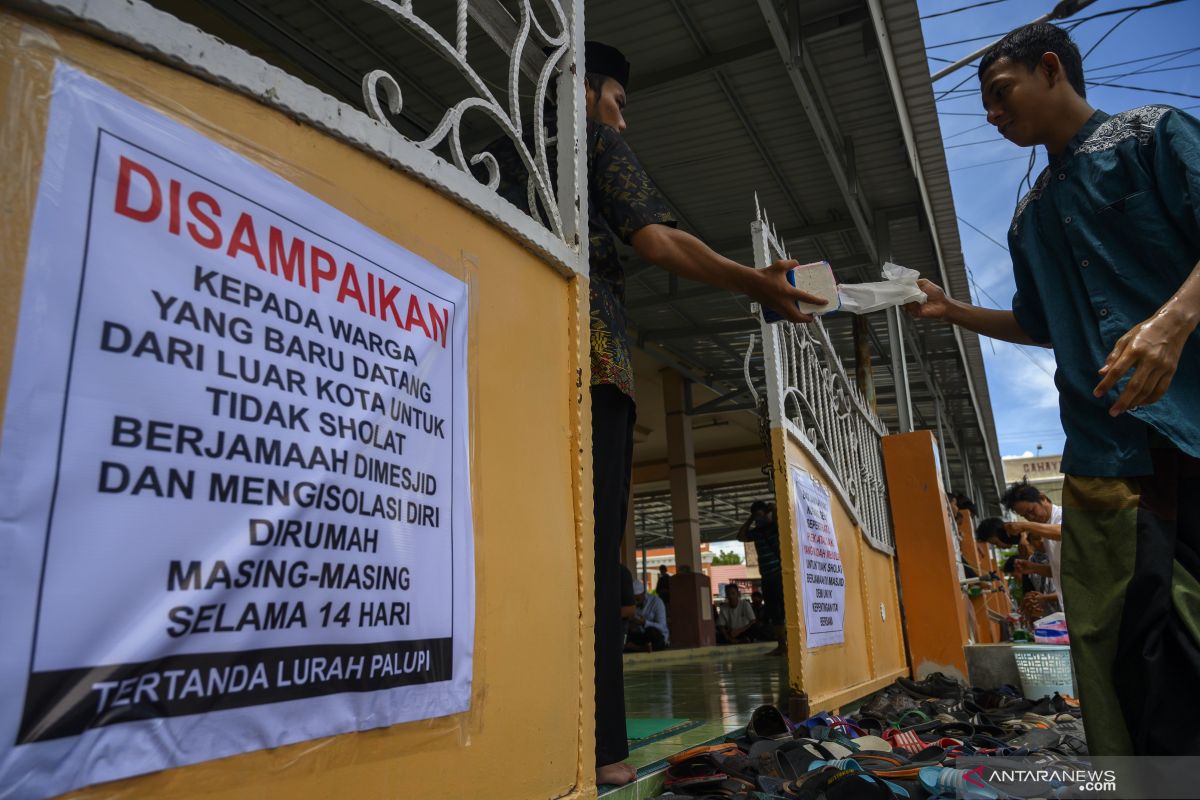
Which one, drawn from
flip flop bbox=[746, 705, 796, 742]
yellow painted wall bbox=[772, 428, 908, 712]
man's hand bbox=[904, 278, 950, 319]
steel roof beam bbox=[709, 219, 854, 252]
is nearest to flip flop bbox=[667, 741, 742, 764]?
flip flop bbox=[746, 705, 796, 742]

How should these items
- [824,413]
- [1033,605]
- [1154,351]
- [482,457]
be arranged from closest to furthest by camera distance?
[1154,351], [482,457], [824,413], [1033,605]

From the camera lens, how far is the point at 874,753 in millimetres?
2561

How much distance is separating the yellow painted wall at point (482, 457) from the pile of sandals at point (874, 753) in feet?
A: 2.09

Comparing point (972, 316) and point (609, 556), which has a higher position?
point (972, 316)

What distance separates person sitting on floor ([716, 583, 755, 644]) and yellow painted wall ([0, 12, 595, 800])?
552 inches

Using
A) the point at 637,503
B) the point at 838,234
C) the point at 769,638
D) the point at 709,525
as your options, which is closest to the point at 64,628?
the point at 838,234

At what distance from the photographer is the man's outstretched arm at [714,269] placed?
202cm

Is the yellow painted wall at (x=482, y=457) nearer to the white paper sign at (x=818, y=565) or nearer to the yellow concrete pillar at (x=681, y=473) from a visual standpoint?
the white paper sign at (x=818, y=565)

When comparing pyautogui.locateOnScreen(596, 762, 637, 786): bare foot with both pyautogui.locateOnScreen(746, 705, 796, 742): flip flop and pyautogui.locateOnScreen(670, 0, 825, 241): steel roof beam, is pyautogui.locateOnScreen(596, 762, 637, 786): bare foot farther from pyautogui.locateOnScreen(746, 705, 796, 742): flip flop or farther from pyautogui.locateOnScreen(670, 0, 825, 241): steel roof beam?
pyautogui.locateOnScreen(670, 0, 825, 241): steel roof beam

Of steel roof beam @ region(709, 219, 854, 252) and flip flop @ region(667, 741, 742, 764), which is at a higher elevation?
steel roof beam @ region(709, 219, 854, 252)

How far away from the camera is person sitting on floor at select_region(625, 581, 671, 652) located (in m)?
11.2

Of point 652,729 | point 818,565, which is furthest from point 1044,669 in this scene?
point 652,729

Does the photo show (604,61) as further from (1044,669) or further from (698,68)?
(1044,669)

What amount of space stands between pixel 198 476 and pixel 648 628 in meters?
11.0
